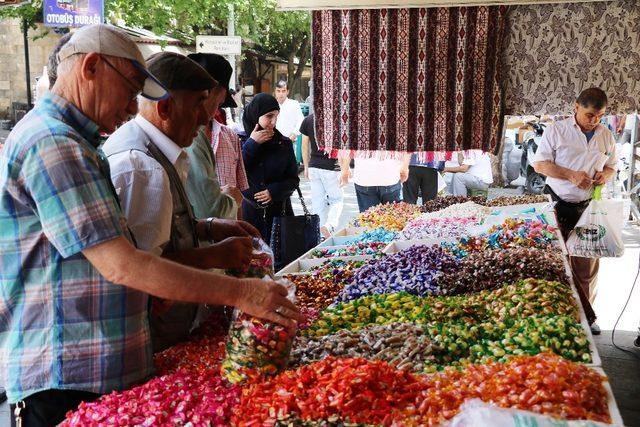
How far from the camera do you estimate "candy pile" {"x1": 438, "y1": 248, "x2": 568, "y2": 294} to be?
3.26 meters

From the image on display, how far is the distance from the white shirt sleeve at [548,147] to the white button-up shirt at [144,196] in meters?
4.49

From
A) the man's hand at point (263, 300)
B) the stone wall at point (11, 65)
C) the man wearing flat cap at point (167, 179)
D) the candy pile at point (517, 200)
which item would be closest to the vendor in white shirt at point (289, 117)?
the candy pile at point (517, 200)

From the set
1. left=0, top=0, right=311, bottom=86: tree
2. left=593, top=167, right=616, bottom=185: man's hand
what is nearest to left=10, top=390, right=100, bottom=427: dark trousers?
left=593, top=167, right=616, bottom=185: man's hand

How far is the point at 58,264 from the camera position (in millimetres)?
1780

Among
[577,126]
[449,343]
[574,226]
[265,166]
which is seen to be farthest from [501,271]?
[265,166]

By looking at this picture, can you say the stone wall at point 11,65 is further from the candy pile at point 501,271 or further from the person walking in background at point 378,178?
the candy pile at point 501,271

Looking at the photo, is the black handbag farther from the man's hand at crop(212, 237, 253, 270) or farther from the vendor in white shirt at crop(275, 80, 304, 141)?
the vendor in white shirt at crop(275, 80, 304, 141)

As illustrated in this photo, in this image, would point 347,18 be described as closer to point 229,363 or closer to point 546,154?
point 546,154

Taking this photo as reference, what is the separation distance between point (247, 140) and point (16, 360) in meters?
4.22

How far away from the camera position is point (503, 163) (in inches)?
570

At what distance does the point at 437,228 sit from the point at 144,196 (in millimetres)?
3366

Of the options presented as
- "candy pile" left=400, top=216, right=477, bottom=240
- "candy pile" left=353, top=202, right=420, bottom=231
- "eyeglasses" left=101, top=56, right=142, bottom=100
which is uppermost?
"eyeglasses" left=101, top=56, right=142, bottom=100

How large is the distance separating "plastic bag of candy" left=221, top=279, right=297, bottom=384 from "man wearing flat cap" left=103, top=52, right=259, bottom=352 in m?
0.34

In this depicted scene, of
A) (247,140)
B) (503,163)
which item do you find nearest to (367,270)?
(247,140)
